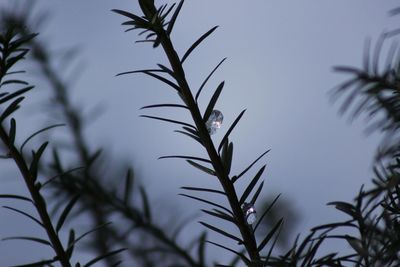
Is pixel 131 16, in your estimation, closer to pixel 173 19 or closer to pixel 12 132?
pixel 173 19

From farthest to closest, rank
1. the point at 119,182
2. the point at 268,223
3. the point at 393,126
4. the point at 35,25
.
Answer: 1. the point at 35,25
2. the point at 119,182
3. the point at 268,223
4. the point at 393,126

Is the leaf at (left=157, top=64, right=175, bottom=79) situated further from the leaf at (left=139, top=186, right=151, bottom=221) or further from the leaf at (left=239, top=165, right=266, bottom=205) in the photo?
the leaf at (left=139, top=186, right=151, bottom=221)

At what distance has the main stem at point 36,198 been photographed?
1.76ft

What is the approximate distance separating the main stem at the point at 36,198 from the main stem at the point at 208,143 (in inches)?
7.4

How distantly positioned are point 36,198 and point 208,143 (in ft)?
0.64

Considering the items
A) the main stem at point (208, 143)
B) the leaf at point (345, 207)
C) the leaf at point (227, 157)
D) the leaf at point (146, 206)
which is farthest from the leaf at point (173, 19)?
the leaf at point (146, 206)

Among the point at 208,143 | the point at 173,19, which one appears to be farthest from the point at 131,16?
the point at 208,143

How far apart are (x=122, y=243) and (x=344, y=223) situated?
0.47m

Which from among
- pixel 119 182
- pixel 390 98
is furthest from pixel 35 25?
pixel 390 98

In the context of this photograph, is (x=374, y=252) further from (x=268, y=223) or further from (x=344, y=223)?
(x=268, y=223)

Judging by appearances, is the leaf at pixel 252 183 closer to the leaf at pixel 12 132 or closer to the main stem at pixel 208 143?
the main stem at pixel 208 143

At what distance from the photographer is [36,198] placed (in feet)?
1.76

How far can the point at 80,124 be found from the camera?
1.38m

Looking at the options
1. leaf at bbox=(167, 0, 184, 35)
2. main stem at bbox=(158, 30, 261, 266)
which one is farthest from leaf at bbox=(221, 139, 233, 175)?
leaf at bbox=(167, 0, 184, 35)
